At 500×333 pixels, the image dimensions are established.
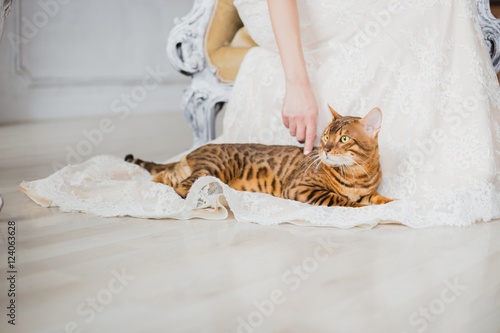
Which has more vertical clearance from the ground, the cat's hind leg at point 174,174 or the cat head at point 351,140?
the cat head at point 351,140

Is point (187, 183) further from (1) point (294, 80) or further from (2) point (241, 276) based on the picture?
(2) point (241, 276)

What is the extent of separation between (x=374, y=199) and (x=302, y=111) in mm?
299

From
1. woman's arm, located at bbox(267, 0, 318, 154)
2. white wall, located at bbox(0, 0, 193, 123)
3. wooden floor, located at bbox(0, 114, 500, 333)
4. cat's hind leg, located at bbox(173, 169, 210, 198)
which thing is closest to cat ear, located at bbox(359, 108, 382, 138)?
woman's arm, located at bbox(267, 0, 318, 154)

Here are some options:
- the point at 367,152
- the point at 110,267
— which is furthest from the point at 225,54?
the point at 110,267

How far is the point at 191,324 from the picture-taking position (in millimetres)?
959

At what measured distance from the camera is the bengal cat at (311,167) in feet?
5.35

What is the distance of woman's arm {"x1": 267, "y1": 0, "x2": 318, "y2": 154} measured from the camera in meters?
1.73

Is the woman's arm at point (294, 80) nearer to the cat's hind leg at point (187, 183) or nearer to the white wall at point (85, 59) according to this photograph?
the cat's hind leg at point (187, 183)

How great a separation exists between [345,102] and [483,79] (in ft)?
1.27

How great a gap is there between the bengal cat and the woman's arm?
62 millimetres

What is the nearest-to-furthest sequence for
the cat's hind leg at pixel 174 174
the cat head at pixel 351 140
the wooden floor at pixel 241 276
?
the wooden floor at pixel 241 276 → the cat head at pixel 351 140 → the cat's hind leg at pixel 174 174

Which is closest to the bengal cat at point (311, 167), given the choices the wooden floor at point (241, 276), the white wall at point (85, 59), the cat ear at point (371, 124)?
the cat ear at point (371, 124)

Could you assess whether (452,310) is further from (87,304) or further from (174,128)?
(174,128)

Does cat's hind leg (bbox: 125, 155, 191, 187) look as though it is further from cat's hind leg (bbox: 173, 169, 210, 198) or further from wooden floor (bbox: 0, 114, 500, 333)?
wooden floor (bbox: 0, 114, 500, 333)
